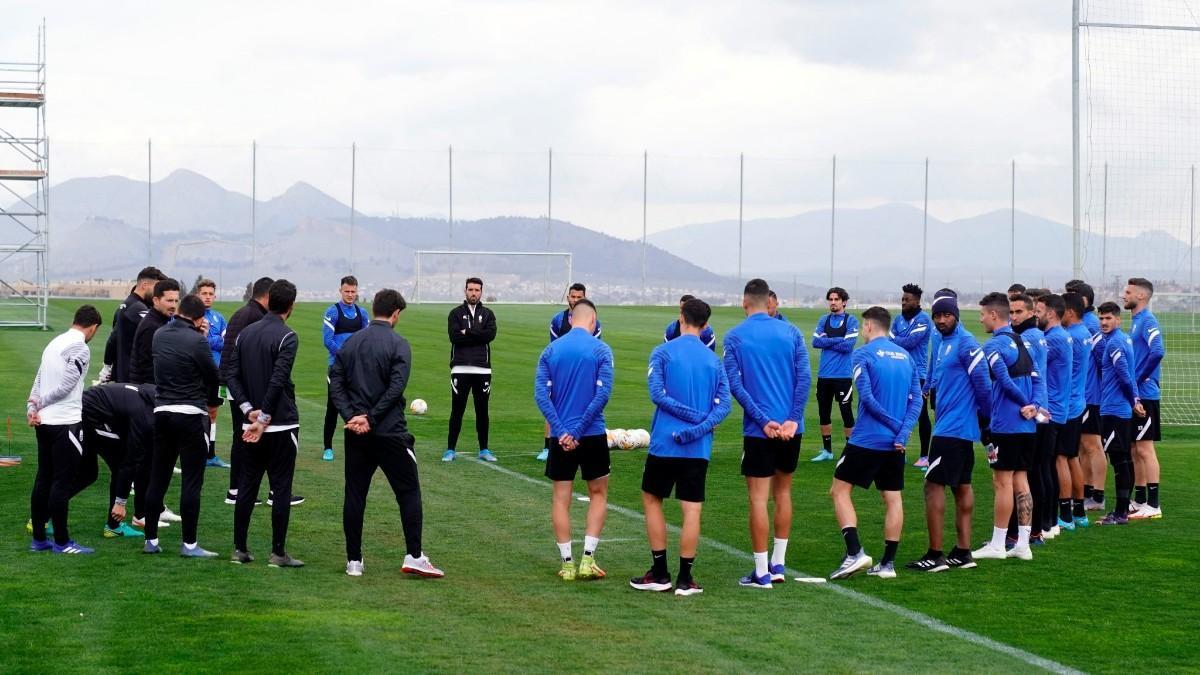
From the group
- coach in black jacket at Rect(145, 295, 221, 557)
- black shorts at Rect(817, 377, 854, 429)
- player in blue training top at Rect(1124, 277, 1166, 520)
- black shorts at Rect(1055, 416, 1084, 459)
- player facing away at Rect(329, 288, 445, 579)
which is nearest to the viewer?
player facing away at Rect(329, 288, 445, 579)

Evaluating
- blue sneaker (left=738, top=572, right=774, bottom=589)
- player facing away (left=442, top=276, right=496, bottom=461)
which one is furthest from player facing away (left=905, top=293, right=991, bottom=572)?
player facing away (left=442, top=276, right=496, bottom=461)

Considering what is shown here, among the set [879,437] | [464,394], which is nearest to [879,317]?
[879,437]

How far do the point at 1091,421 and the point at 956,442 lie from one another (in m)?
3.35

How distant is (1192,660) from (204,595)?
20.1ft

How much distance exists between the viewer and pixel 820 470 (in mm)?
15953

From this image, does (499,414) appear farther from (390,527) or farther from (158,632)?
(158,632)

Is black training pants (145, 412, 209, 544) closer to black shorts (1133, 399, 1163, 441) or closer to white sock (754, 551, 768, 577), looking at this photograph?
white sock (754, 551, 768, 577)

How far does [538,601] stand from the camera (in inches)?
355

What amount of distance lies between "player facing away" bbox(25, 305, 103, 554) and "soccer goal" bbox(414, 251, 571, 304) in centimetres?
4992

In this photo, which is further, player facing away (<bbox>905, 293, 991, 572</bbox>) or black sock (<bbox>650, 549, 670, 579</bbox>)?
player facing away (<bbox>905, 293, 991, 572</bbox>)

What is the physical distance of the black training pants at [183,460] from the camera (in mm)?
10203

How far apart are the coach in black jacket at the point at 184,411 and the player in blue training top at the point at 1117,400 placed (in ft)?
26.7

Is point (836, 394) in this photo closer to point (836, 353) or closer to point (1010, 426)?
point (836, 353)

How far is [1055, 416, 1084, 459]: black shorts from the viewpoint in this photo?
12.3m
